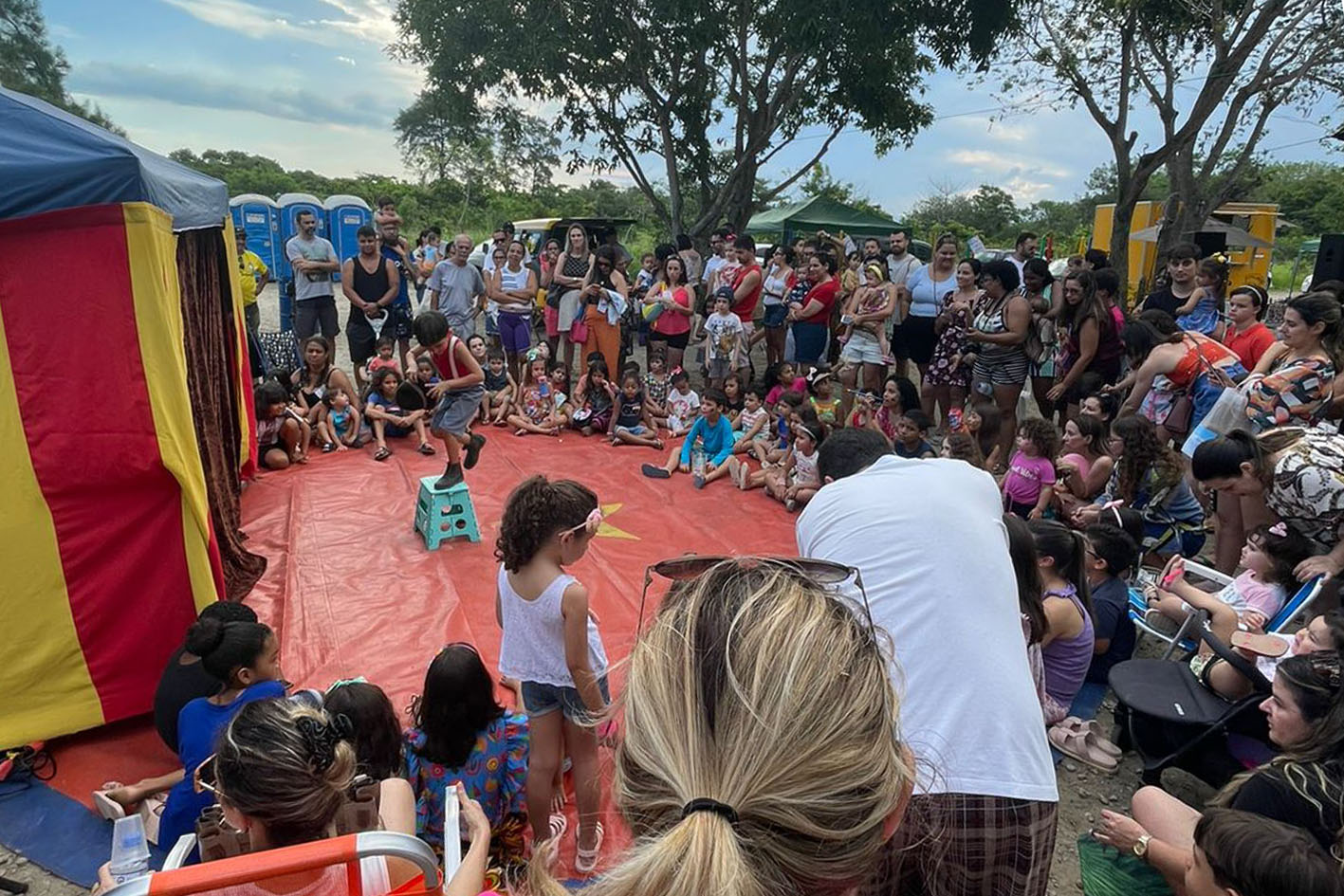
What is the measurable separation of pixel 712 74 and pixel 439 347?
33.1 ft

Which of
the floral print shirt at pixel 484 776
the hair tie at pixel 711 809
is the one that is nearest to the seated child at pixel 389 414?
the floral print shirt at pixel 484 776

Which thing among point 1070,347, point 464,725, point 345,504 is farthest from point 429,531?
point 1070,347

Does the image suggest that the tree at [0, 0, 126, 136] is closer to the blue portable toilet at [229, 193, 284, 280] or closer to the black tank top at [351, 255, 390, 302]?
the blue portable toilet at [229, 193, 284, 280]

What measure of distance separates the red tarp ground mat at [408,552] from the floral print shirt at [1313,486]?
2798mm

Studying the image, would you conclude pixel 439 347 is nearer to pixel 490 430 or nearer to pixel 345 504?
pixel 345 504

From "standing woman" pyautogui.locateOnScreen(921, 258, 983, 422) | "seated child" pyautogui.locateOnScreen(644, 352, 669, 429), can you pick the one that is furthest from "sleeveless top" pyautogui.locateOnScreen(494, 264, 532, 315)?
"standing woman" pyautogui.locateOnScreen(921, 258, 983, 422)

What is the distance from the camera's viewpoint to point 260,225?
1814cm

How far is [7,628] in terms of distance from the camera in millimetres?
3205

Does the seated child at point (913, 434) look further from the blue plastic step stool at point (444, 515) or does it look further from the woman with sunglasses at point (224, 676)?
the woman with sunglasses at point (224, 676)

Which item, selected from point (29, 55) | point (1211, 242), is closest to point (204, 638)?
point (1211, 242)

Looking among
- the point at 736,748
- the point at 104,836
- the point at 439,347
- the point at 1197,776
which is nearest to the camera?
the point at 736,748

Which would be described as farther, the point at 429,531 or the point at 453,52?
the point at 453,52

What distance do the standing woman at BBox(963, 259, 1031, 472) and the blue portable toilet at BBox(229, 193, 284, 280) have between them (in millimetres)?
16120

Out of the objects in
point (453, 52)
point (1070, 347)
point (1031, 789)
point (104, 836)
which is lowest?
point (104, 836)
